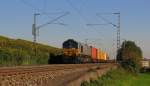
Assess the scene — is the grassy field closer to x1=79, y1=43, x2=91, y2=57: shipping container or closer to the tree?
x1=79, y1=43, x2=91, y2=57: shipping container

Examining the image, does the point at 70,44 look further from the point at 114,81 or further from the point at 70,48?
the point at 114,81

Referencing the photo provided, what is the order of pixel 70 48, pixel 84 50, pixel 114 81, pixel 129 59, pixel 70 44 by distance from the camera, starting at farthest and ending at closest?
pixel 129 59
pixel 84 50
pixel 70 44
pixel 70 48
pixel 114 81

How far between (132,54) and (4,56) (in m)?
50.5

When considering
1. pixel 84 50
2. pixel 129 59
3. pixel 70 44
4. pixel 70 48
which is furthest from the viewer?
pixel 129 59

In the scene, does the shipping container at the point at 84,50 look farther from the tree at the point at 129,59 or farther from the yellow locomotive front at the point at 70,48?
the tree at the point at 129,59

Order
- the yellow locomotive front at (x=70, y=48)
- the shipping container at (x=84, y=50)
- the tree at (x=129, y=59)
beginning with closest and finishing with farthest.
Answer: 1. the yellow locomotive front at (x=70, y=48)
2. the shipping container at (x=84, y=50)
3. the tree at (x=129, y=59)

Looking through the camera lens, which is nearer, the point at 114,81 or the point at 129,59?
the point at 114,81

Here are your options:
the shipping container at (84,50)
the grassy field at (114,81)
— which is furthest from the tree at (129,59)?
the grassy field at (114,81)

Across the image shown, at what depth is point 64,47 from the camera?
66875 millimetres

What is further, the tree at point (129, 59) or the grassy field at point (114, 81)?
the tree at point (129, 59)

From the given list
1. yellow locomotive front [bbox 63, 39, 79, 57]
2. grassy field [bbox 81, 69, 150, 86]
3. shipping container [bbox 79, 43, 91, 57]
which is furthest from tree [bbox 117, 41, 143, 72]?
yellow locomotive front [bbox 63, 39, 79, 57]

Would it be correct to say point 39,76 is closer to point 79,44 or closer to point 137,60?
point 79,44

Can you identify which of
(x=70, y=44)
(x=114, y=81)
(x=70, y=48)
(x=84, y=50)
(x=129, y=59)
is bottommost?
(x=114, y=81)

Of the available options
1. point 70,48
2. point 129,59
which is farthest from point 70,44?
point 129,59
